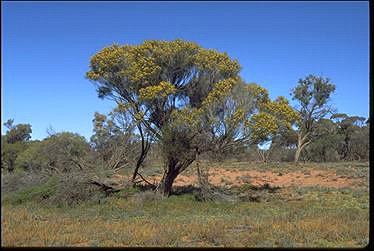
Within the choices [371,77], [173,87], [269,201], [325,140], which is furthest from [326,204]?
[325,140]

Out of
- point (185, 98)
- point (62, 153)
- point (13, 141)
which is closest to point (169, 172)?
point (185, 98)

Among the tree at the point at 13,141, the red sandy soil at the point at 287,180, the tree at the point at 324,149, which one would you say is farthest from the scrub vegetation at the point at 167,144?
the tree at the point at 324,149

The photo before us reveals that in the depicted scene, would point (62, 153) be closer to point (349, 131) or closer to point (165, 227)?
point (165, 227)

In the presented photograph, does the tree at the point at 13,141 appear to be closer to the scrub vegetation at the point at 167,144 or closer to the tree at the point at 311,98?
the scrub vegetation at the point at 167,144

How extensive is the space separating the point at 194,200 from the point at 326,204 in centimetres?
451

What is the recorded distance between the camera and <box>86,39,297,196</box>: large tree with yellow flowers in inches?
515

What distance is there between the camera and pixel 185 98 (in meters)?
14.8

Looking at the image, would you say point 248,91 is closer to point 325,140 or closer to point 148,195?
point 148,195

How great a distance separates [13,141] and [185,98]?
32.4 feet

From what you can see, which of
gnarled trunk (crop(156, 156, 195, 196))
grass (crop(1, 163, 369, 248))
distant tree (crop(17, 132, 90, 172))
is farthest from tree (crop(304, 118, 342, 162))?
distant tree (crop(17, 132, 90, 172))

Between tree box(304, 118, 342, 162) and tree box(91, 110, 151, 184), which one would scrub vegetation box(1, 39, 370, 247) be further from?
tree box(304, 118, 342, 162)

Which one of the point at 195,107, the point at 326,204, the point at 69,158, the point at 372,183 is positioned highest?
the point at 195,107

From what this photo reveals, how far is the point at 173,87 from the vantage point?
45.2 feet

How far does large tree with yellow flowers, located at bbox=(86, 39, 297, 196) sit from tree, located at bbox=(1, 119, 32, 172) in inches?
294
